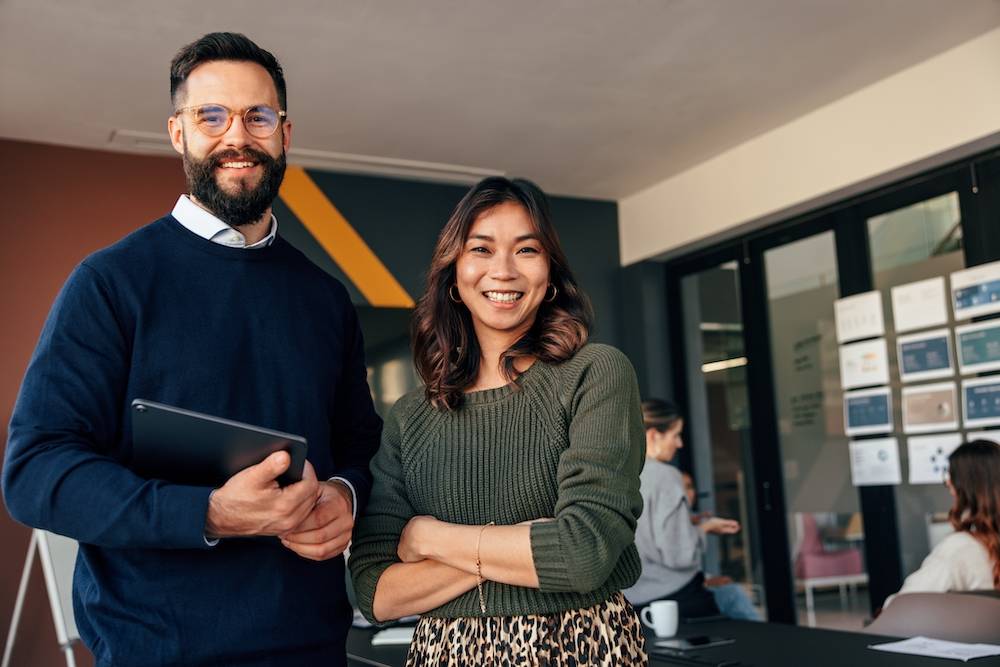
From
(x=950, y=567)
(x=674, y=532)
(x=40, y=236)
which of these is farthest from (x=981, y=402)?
(x=40, y=236)

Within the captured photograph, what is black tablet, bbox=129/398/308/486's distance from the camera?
3.90 feet

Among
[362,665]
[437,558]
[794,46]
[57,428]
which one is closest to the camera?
[57,428]

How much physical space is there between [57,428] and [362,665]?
4.75 feet

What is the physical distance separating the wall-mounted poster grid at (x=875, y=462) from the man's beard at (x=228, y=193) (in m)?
4.28

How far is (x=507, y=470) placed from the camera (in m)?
1.48

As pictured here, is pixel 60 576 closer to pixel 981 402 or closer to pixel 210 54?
pixel 210 54

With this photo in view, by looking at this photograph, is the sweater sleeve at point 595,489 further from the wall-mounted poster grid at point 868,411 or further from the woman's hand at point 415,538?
the wall-mounted poster grid at point 868,411

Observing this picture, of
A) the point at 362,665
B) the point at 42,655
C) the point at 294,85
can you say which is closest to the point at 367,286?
the point at 294,85

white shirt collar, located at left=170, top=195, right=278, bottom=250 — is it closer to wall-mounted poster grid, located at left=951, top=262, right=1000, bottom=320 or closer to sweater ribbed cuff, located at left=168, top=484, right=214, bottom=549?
sweater ribbed cuff, located at left=168, top=484, right=214, bottom=549

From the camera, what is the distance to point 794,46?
14.2 ft

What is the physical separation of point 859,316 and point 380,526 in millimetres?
4237

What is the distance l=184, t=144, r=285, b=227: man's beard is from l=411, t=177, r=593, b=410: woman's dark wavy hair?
0.30 meters

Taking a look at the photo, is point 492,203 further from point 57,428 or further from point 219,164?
point 57,428

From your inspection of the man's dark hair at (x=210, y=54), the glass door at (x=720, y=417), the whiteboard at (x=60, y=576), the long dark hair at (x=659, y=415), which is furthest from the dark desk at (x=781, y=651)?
the glass door at (x=720, y=417)
